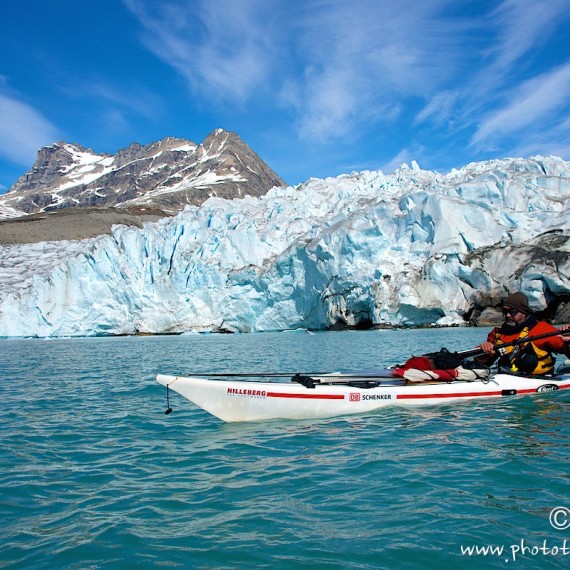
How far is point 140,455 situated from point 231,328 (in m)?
34.5

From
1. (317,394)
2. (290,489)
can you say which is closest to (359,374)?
(317,394)

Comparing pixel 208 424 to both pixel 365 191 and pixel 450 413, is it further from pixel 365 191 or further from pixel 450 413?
pixel 365 191

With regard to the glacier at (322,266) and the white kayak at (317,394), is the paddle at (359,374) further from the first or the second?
the glacier at (322,266)

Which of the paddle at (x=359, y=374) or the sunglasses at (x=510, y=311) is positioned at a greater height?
the sunglasses at (x=510, y=311)

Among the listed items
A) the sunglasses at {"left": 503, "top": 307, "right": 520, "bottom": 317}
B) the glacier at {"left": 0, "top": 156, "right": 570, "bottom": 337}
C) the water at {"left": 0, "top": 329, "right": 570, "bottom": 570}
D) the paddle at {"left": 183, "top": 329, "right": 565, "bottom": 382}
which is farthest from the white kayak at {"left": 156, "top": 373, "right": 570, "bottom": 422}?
the glacier at {"left": 0, "top": 156, "right": 570, "bottom": 337}

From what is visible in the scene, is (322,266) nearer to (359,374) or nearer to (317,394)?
(359,374)

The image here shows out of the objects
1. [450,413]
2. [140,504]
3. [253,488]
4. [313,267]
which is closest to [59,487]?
[140,504]

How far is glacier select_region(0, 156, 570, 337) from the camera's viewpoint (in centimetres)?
3225

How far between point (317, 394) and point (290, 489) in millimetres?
2744

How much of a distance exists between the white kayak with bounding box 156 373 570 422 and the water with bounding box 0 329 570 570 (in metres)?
0.23

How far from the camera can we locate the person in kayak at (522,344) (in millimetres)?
7602
